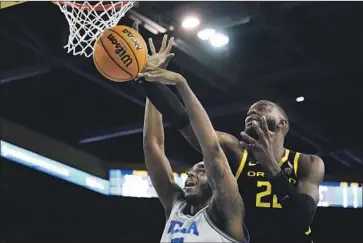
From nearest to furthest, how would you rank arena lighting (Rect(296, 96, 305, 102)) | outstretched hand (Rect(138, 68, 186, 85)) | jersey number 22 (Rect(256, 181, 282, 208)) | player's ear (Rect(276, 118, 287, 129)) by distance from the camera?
1. outstretched hand (Rect(138, 68, 186, 85))
2. jersey number 22 (Rect(256, 181, 282, 208))
3. player's ear (Rect(276, 118, 287, 129))
4. arena lighting (Rect(296, 96, 305, 102))

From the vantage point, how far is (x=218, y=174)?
3217 mm

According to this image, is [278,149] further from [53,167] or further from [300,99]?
[53,167]

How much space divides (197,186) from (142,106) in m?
7.34

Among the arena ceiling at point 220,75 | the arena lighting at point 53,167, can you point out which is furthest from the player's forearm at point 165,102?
the arena lighting at point 53,167

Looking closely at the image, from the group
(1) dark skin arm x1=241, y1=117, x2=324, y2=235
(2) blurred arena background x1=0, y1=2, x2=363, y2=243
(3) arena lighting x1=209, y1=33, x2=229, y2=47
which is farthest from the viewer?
(3) arena lighting x1=209, y1=33, x2=229, y2=47

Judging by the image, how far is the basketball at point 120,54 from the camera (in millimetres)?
3287

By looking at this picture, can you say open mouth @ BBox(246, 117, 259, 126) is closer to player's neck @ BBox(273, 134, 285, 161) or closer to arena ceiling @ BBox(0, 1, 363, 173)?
player's neck @ BBox(273, 134, 285, 161)

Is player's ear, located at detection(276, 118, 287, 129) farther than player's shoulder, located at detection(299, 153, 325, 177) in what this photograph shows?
Yes

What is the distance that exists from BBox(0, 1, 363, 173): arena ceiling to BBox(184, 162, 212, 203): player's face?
13.4 ft

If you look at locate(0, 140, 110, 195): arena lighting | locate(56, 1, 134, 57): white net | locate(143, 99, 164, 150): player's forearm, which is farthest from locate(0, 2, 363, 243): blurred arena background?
locate(143, 99, 164, 150): player's forearm

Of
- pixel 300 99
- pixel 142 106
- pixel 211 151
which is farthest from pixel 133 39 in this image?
pixel 142 106

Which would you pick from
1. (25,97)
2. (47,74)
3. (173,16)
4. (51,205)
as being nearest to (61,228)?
(51,205)

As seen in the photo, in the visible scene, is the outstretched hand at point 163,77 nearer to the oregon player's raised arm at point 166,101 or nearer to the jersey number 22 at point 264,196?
the oregon player's raised arm at point 166,101

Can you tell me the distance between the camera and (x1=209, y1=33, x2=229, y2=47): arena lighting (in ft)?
27.8
